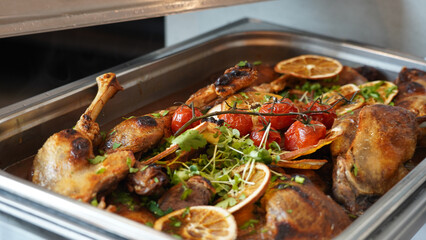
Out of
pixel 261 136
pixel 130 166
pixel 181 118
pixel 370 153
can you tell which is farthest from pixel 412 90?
pixel 130 166

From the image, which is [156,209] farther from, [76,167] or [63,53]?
[63,53]

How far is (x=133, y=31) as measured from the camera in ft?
12.9

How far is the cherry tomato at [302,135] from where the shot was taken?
6.39ft

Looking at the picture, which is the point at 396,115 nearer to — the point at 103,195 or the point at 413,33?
the point at 103,195

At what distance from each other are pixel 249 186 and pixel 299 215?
198mm

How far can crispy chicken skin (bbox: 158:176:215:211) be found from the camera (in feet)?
5.25

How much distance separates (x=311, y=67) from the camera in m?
2.80

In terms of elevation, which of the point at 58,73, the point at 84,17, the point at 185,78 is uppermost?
the point at 84,17

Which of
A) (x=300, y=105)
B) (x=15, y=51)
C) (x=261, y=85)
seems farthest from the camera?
(x=15, y=51)

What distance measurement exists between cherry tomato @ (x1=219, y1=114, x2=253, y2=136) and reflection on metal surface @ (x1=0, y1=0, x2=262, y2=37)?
0.66 m

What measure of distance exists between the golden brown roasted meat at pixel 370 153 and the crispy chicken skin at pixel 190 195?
49 cm

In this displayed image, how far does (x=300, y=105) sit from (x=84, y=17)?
1.03 m

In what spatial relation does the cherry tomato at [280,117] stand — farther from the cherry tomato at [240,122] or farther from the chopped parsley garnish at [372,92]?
the chopped parsley garnish at [372,92]

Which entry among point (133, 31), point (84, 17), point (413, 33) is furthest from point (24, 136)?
point (413, 33)
